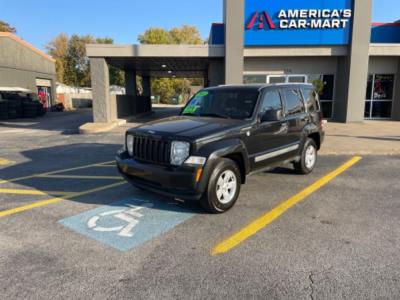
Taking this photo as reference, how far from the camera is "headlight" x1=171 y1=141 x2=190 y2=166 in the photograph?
4.21 meters

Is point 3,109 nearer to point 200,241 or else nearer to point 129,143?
point 129,143

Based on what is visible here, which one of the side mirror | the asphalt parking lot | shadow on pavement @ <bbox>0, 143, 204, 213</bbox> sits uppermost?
the side mirror

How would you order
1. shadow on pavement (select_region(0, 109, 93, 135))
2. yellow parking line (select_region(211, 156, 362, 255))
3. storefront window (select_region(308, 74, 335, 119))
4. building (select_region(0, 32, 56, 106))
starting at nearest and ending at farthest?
yellow parking line (select_region(211, 156, 362, 255)) < shadow on pavement (select_region(0, 109, 93, 135)) < storefront window (select_region(308, 74, 335, 119)) < building (select_region(0, 32, 56, 106))

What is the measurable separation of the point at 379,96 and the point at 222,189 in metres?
17.7

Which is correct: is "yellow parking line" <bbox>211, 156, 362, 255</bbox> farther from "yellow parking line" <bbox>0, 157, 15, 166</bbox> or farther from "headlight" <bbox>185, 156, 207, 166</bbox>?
"yellow parking line" <bbox>0, 157, 15, 166</bbox>

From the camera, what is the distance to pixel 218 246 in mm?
3641

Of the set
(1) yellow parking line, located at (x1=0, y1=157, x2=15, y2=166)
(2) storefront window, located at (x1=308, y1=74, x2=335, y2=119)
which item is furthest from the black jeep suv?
(2) storefront window, located at (x1=308, y1=74, x2=335, y2=119)

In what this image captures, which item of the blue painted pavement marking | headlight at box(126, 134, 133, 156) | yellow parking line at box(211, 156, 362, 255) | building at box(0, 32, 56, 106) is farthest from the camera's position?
building at box(0, 32, 56, 106)

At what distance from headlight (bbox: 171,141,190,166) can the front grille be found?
8cm

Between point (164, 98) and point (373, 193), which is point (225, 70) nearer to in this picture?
point (373, 193)

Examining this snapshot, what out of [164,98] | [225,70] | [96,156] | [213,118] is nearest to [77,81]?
[164,98]

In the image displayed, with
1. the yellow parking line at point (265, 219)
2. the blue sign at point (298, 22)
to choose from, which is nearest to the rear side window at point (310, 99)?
the yellow parking line at point (265, 219)

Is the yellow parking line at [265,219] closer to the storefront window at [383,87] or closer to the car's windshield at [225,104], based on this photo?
the car's windshield at [225,104]

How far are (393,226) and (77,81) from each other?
62577 mm
